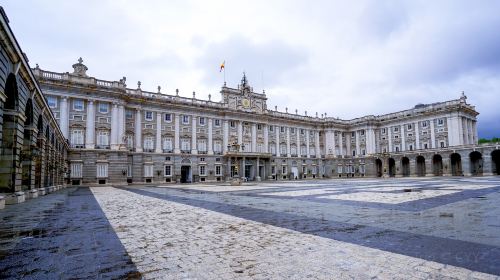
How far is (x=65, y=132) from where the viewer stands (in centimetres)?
3950

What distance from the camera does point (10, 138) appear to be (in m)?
13.8

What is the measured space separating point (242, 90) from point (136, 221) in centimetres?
5160

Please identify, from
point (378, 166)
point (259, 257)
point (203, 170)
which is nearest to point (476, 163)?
point (378, 166)

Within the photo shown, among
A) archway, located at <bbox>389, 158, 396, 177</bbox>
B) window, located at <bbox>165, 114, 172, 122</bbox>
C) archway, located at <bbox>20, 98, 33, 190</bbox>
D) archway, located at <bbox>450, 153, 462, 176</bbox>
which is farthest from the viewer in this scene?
archway, located at <bbox>389, 158, 396, 177</bbox>

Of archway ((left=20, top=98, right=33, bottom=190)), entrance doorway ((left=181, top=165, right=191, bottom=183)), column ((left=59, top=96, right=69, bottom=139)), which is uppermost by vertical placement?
column ((left=59, top=96, right=69, bottom=139))

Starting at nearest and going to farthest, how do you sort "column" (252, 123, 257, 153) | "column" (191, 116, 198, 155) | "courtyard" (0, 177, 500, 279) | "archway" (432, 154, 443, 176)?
1. "courtyard" (0, 177, 500, 279)
2. "column" (191, 116, 198, 155)
3. "column" (252, 123, 257, 153)
4. "archway" (432, 154, 443, 176)

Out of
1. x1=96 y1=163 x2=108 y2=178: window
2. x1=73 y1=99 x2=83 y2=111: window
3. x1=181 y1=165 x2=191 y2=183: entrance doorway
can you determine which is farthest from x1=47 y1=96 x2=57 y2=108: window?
x1=181 y1=165 x2=191 y2=183: entrance doorway

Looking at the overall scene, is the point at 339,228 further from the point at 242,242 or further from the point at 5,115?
the point at 5,115

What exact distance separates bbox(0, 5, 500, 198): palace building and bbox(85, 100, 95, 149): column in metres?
0.13

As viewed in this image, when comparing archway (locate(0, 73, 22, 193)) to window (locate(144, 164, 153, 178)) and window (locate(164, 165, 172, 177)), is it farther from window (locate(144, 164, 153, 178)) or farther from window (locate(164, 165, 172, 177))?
window (locate(164, 165, 172, 177))

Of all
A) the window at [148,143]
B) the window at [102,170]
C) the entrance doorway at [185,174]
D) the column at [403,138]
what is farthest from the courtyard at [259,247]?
the column at [403,138]

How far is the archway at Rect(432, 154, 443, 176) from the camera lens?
199ft

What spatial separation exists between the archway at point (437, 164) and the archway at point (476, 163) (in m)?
5.30

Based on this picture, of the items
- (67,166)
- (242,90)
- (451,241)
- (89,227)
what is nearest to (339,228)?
(451,241)
